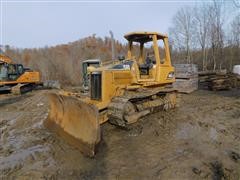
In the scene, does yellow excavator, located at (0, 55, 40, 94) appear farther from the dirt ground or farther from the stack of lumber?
the stack of lumber

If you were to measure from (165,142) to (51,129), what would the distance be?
2981mm

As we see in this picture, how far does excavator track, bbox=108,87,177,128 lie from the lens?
18.3 ft

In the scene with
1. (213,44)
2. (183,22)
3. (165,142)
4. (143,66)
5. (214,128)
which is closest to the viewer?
(165,142)

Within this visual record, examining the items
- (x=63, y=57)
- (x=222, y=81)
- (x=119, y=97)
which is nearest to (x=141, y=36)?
(x=119, y=97)

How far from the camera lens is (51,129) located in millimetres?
6223

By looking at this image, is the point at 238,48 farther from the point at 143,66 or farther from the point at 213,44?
the point at 143,66

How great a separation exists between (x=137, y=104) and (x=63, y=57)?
19.2 meters

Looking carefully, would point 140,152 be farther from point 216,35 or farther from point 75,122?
point 216,35

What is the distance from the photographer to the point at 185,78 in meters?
13.0

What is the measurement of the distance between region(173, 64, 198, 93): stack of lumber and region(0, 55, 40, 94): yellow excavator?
10053mm

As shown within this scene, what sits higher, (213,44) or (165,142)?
(213,44)

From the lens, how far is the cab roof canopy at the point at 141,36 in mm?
6764

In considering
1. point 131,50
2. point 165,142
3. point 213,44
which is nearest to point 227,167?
point 165,142

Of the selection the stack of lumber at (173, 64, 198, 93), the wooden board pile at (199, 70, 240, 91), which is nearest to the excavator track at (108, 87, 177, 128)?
the stack of lumber at (173, 64, 198, 93)
